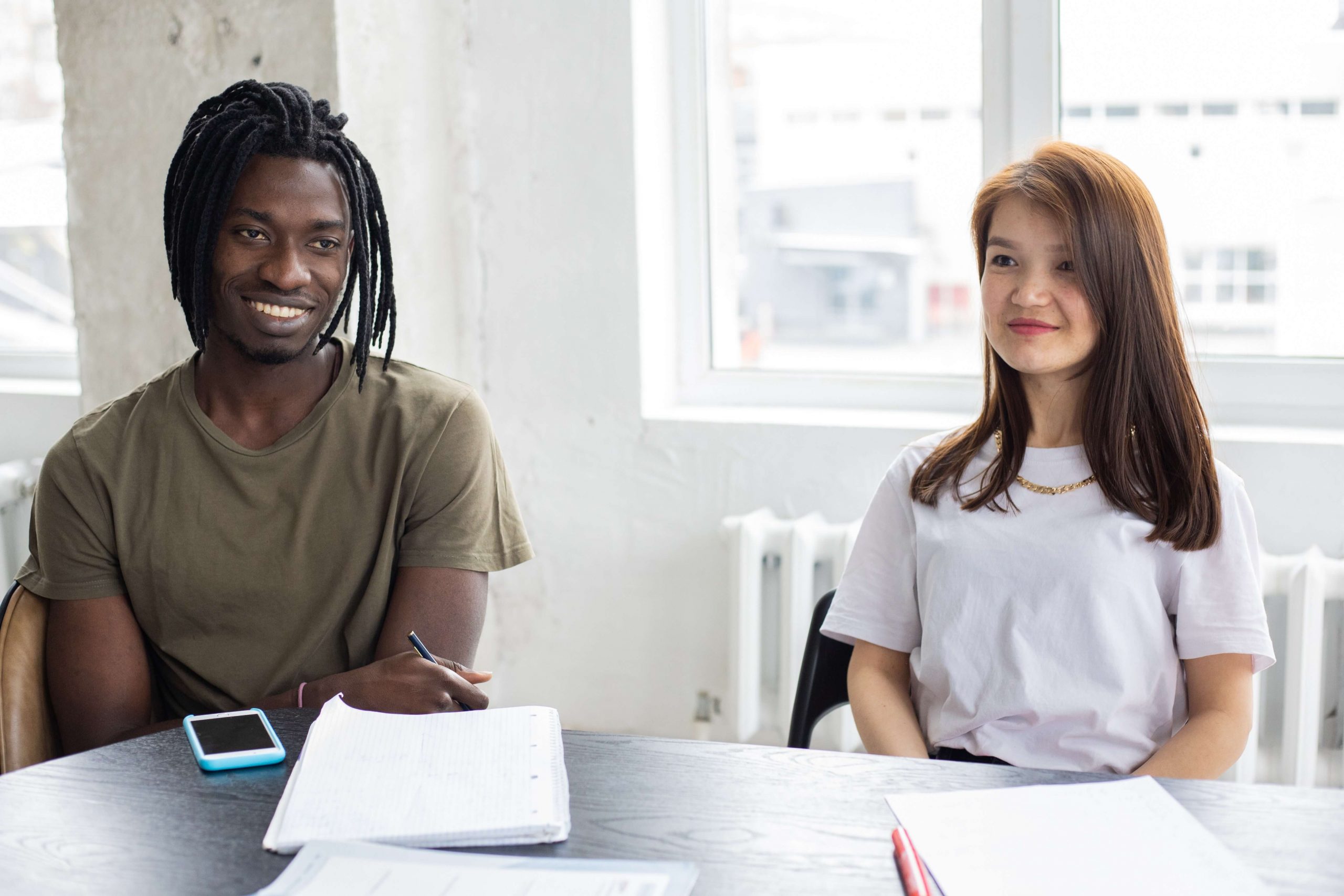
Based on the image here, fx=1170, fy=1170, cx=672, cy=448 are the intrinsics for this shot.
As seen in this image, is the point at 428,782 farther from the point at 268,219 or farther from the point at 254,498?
the point at 268,219

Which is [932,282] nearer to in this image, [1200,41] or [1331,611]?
[1200,41]

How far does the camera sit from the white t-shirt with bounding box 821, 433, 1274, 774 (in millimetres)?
1328

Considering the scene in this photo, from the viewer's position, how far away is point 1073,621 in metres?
1.35

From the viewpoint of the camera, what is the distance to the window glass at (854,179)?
7.49ft

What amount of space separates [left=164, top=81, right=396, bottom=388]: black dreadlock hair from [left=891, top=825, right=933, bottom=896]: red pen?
993 millimetres

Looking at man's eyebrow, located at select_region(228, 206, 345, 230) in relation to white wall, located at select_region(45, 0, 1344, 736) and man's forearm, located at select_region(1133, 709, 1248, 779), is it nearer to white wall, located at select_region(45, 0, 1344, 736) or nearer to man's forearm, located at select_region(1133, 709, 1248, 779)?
white wall, located at select_region(45, 0, 1344, 736)

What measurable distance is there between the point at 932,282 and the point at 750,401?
442mm

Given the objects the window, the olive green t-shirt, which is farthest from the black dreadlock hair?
the window

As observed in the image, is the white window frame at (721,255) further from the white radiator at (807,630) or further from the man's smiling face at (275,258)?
the man's smiling face at (275,258)

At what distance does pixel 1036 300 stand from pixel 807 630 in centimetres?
98

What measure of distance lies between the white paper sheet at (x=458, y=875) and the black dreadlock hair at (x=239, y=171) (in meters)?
0.84

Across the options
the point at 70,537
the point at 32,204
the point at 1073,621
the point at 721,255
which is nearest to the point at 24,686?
the point at 70,537

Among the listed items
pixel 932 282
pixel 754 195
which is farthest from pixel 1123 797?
pixel 754 195

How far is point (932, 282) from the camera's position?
2.34m
